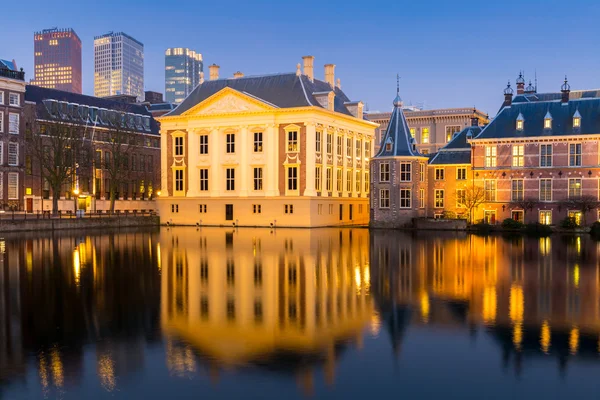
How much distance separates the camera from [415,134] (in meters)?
109

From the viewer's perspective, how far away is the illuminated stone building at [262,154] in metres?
76.9

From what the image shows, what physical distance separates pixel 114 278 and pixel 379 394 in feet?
57.1

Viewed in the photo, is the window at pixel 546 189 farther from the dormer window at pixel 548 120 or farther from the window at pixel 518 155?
the dormer window at pixel 548 120

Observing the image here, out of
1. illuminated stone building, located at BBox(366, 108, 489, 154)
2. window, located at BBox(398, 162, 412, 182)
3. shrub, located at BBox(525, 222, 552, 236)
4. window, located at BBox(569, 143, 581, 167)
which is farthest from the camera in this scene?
illuminated stone building, located at BBox(366, 108, 489, 154)

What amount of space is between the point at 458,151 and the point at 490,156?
545 cm

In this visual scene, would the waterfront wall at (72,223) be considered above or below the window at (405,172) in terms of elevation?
below

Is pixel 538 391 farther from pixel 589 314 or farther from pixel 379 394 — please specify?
pixel 589 314

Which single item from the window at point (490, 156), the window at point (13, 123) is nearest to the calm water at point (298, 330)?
the window at point (490, 156)

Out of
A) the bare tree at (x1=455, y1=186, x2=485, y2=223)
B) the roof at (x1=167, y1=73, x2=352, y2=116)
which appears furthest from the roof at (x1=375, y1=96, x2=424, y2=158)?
the roof at (x1=167, y1=73, x2=352, y2=116)

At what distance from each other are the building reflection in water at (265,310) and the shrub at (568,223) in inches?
1378

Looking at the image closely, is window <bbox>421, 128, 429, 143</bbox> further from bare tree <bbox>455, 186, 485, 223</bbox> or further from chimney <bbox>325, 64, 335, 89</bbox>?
bare tree <bbox>455, 186, 485, 223</bbox>

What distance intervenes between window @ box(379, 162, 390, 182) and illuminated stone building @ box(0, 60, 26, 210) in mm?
45751

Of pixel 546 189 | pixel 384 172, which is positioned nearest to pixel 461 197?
pixel 384 172

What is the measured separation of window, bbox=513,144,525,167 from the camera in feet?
229
